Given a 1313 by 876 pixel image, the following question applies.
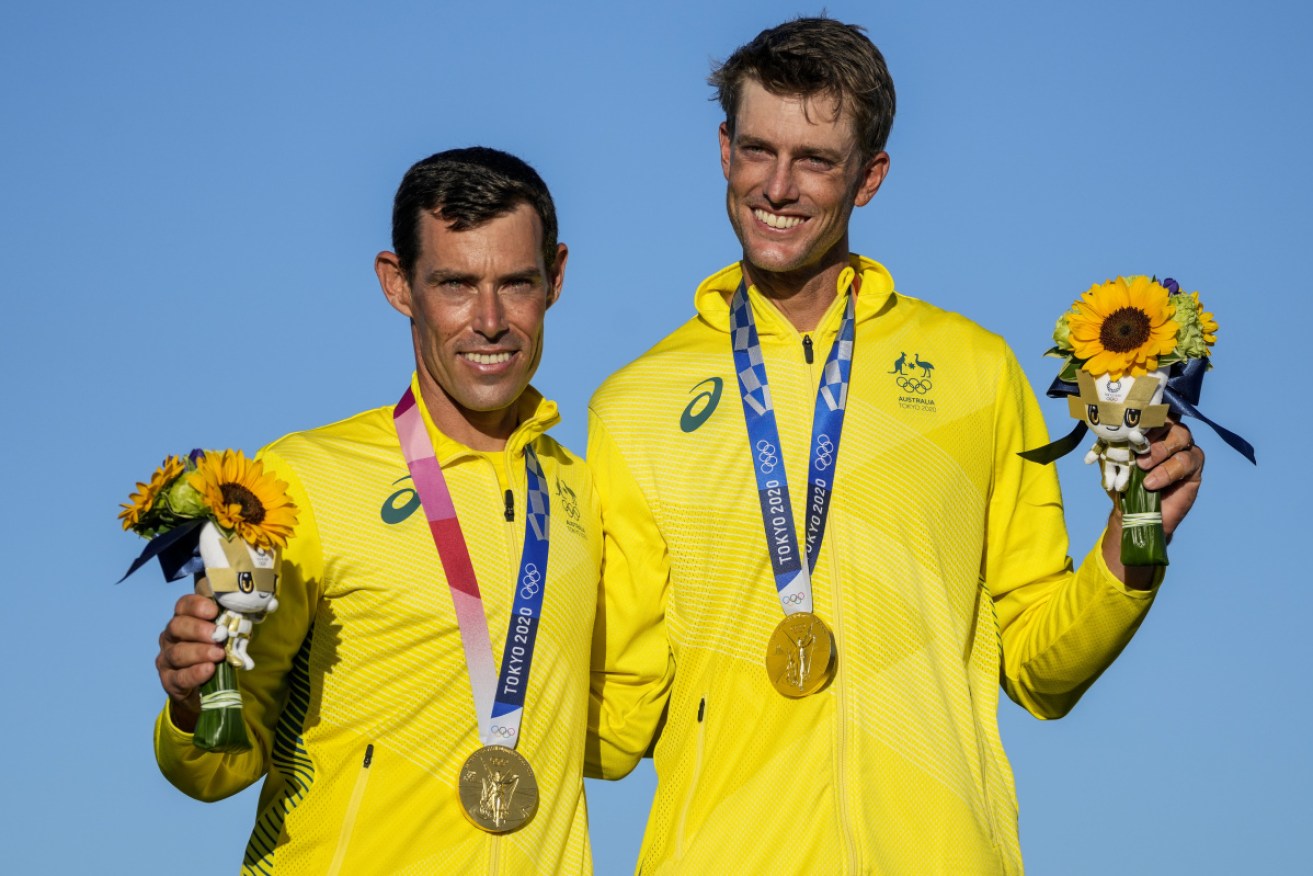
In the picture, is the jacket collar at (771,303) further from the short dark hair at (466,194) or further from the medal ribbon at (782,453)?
the short dark hair at (466,194)

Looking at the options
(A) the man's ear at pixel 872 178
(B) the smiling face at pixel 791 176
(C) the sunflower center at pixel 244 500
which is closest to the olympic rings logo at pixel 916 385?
(B) the smiling face at pixel 791 176

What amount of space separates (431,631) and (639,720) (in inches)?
35.6

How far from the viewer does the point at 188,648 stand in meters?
6.13

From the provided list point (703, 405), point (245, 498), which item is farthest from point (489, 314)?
point (245, 498)

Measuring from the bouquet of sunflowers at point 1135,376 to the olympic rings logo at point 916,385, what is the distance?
70 centimetres

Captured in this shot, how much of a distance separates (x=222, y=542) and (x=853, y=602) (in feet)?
6.72

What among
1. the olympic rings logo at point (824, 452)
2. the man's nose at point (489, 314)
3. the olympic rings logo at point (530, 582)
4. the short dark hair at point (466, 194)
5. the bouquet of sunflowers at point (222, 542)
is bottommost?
the bouquet of sunflowers at point (222, 542)

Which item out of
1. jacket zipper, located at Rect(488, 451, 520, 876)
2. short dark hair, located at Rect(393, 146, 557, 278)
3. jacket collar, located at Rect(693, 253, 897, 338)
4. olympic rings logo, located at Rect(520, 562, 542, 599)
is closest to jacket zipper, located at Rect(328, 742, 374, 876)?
jacket zipper, located at Rect(488, 451, 520, 876)

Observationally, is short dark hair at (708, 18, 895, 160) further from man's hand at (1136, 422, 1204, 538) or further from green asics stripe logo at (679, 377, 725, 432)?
man's hand at (1136, 422, 1204, 538)

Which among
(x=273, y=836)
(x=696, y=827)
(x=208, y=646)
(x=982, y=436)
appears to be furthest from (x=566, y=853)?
(x=982, y=436)

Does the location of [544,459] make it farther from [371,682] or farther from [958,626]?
[958,626]

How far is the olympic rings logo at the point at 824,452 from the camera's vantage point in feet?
23.2

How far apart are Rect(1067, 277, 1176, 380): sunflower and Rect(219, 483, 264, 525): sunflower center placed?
2513mm

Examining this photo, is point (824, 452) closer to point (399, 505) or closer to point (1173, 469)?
point (1173, 469)
